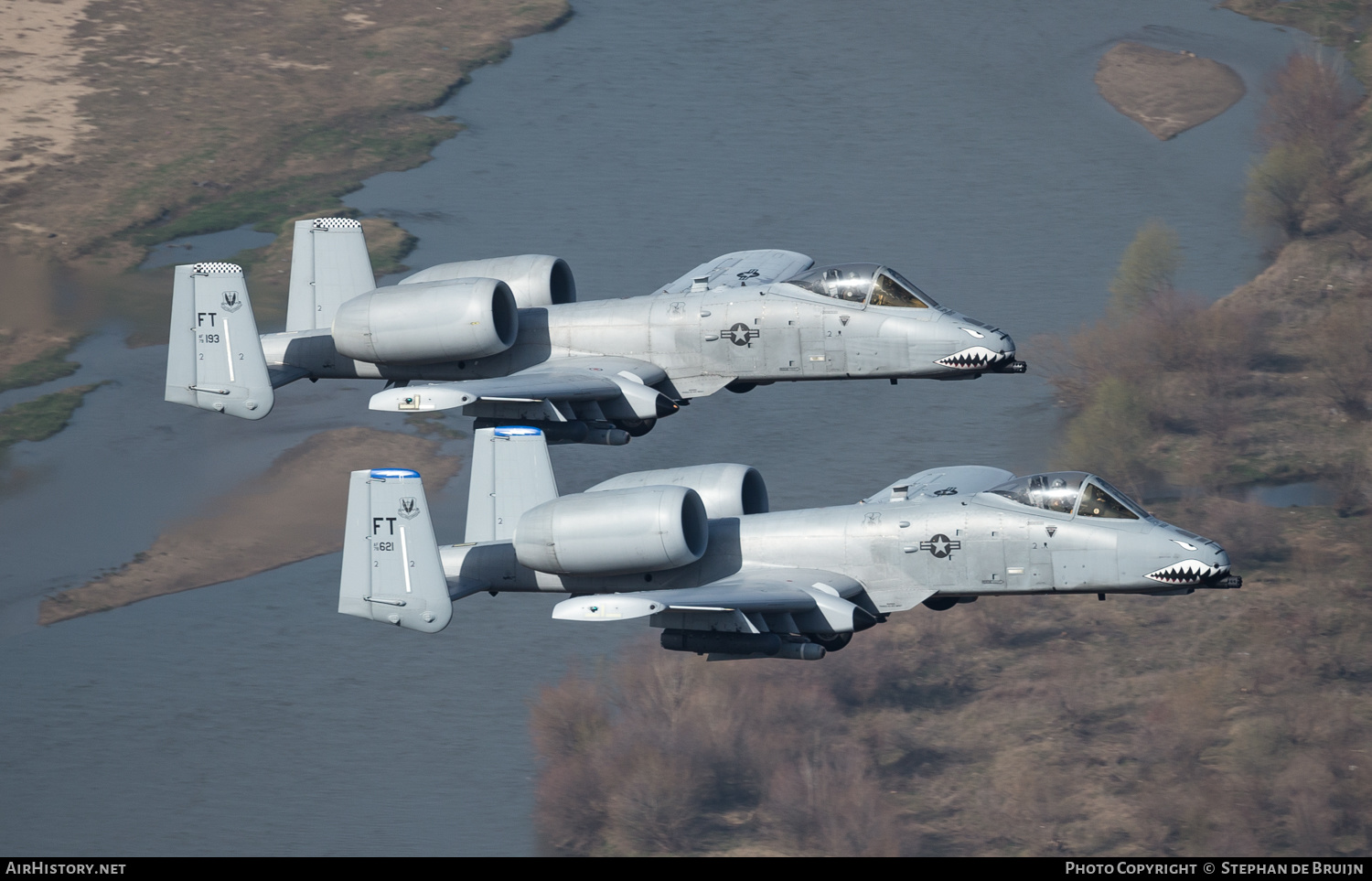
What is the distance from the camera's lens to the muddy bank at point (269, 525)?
334ft

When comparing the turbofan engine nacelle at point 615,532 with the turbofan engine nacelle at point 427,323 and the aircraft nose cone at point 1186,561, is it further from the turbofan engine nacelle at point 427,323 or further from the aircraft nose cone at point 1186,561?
the aircraft nose cone at point 1186,561

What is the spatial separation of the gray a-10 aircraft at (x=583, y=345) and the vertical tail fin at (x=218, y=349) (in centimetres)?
3

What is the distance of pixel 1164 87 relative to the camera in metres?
142

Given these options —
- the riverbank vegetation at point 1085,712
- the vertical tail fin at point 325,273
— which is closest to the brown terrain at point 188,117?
the riverbank vegetation at point 1085,712

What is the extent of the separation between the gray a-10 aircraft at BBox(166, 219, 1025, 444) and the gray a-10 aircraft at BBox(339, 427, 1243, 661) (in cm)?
368

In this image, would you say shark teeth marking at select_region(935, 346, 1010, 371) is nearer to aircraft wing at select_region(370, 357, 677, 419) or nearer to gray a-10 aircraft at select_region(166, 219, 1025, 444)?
gray a-10 aircraft at select_region(166, 219, 1025, 444)

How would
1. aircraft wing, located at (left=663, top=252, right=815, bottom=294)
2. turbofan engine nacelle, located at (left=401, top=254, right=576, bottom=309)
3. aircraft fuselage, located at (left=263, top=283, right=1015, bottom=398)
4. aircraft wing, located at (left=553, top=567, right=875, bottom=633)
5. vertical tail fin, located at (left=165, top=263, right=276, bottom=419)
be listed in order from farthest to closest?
1. turbofan engine nacelle, located at (left=401, top=254, right=576, bottom=309)
2. aircraft wing, located at (left=663, top=252, right=815, bottom=294)
3. vertical tail fin, located at (left=165, top=263, right=276, bottom=419)
4. aircraft fuselage, located at (left=263, top=283, right=1015, bottom=398)
5. aircraft wing, located at (left=553, top=567, right=875, bottom=633)

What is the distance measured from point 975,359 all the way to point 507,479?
11.6 metres

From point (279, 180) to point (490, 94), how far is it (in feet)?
53.8

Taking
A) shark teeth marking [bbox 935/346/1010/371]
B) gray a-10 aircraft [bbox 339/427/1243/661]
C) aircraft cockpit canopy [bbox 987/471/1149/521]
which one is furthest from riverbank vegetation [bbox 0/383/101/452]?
aircraft cockpit canopy [bbox 987/471/1149/521]

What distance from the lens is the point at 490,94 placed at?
132500mm

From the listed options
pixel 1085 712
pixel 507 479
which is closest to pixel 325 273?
pixel 507 479

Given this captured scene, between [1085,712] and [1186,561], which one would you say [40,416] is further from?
[1186,561]

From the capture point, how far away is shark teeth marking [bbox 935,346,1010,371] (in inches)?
1924
